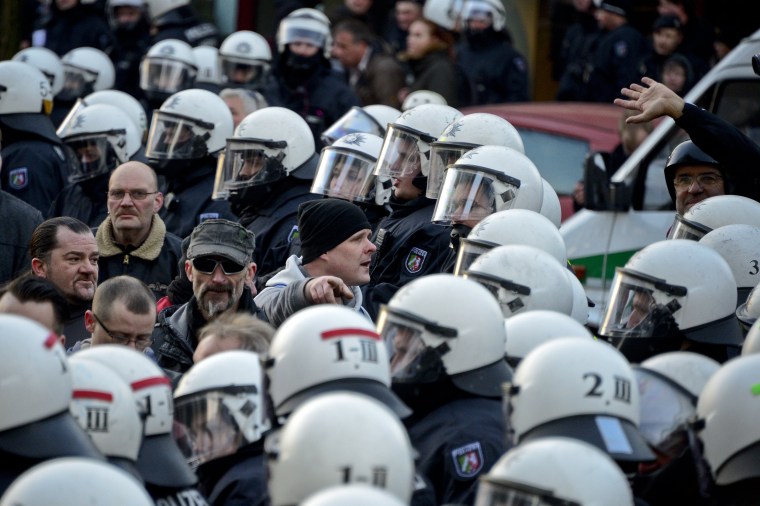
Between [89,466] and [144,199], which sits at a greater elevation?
[89,466]

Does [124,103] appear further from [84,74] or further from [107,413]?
[107,413]

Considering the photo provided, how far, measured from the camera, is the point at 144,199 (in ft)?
28.6

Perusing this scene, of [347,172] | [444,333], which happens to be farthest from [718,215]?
[444,333]

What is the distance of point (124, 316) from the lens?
6684 millimetres

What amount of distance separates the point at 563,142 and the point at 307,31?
242 centimetres

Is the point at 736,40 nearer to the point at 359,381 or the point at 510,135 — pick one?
the point at 510,135

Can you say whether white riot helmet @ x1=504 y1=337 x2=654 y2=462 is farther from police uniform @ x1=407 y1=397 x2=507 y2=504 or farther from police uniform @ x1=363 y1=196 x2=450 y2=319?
police uniform @ x1=363 y1=196 x2=450 y2=319

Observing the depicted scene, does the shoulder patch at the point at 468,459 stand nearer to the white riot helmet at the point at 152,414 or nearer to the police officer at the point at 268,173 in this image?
the white riot helmet at the point at 152,414

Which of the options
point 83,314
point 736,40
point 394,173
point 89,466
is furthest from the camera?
point 736,40

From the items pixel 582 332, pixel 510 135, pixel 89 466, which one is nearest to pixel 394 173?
pixel 510 135

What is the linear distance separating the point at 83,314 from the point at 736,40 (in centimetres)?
700

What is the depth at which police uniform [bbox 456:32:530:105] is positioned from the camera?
1435 cm

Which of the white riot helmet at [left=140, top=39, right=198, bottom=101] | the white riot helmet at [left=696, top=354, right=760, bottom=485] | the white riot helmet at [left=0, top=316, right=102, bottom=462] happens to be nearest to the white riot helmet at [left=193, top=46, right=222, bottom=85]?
the white riot helmet at [left=140, top=39, right=198, bottom=101]

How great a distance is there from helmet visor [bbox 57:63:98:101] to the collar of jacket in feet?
16.5
